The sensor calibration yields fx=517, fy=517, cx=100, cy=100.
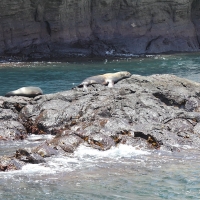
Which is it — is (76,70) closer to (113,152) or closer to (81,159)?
(113,152)

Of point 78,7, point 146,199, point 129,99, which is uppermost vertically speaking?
point 78,7

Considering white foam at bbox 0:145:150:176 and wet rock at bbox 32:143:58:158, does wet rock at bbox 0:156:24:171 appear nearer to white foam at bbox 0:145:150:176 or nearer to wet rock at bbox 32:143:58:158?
white foam at bbox 0:145:150:176

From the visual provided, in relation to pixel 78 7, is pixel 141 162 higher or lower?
lower

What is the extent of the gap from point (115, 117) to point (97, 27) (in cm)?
2084

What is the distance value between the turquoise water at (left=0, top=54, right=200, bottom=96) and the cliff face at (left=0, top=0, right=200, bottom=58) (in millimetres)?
2270

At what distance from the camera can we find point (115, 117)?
11.4 meters

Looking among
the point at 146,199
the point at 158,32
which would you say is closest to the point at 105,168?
the point at 146,199

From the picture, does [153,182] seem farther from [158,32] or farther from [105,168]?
[158,32]

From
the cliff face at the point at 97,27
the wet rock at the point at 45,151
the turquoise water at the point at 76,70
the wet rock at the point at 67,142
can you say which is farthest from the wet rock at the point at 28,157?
the cliff face at the point at 97,27

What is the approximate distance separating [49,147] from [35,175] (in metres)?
1.33

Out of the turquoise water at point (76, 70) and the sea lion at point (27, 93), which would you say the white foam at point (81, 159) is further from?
the turquoise water at point (76, 70)

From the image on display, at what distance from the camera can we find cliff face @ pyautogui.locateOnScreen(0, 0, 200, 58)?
28.7 m

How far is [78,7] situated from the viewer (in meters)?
31.0

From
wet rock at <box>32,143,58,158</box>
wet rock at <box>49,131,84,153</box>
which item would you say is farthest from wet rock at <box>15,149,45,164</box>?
wet rock at <box>49,131,84,153</box>
